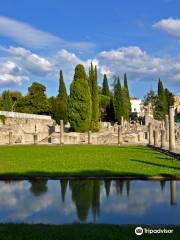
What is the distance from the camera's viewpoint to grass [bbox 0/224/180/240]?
5957 millimetres

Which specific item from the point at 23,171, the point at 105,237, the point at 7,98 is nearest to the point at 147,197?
the point at 105,237

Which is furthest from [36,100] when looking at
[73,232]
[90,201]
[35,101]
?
[73,232]

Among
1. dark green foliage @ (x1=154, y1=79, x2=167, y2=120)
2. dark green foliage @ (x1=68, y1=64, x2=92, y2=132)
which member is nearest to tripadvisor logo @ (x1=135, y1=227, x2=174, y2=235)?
dark green foliage @ (x1=68, y1=64, x2=92, y2=132)

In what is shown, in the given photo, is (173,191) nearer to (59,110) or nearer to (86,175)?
(86,175)

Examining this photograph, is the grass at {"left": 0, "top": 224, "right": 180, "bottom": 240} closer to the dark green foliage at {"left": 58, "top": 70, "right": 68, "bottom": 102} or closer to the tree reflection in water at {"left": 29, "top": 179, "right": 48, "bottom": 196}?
the tree reflection in water at {"left": 29, "top": 179, "right": 48, "bottom": 196}

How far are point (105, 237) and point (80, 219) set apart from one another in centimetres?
192

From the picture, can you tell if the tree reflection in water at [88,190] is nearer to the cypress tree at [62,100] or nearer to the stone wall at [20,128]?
the stone wall at [20,128]

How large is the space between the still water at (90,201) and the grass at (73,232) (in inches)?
36.4

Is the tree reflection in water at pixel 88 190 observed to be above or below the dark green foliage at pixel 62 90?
below

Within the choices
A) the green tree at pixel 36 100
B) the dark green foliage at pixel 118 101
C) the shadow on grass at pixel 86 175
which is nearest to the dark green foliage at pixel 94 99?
the dark green foliage at pixel 118 101

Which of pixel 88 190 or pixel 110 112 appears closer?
pixel 88 190

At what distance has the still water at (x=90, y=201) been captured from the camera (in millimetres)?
7996

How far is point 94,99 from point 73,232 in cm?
4808

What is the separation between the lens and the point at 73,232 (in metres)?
6.32
